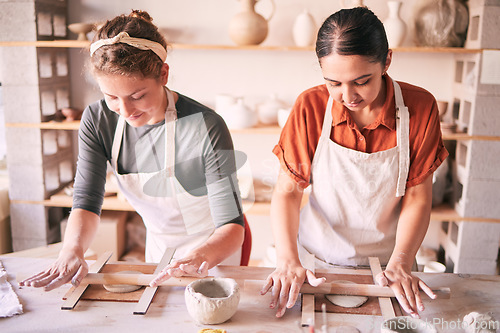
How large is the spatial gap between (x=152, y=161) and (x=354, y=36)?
81 centimetres

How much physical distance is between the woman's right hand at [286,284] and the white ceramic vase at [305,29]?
6.18ft

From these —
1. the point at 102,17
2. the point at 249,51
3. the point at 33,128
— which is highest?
the point at 102,17

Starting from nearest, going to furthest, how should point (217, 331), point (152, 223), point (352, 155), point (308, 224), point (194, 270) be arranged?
1. point (217, 331)
2. point (194, 270)
3. point (352, 155)
4. point (308, 224)
5. point (152, 223)

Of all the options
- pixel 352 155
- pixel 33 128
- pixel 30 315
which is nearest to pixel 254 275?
pixel 352 155

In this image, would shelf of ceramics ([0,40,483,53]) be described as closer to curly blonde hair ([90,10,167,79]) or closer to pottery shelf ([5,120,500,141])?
pottery shelf ([5,120,500,141])

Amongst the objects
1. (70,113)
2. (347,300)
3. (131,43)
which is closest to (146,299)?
(347,300)

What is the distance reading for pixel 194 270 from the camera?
1.28 metres

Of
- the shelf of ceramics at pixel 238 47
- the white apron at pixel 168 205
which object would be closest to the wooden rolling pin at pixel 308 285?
the white apron at pixel 168 205

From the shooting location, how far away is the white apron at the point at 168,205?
5.49 feet

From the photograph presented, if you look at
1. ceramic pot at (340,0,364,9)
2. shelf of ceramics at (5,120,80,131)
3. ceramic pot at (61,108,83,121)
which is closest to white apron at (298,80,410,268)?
ceramic pot at (340,0,364,9)

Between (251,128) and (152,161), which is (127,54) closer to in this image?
(152,161)

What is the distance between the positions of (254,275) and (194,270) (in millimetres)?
202

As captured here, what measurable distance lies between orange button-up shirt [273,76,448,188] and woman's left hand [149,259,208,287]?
0.40m

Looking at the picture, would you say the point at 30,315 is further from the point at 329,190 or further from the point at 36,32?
the point at 36,32
